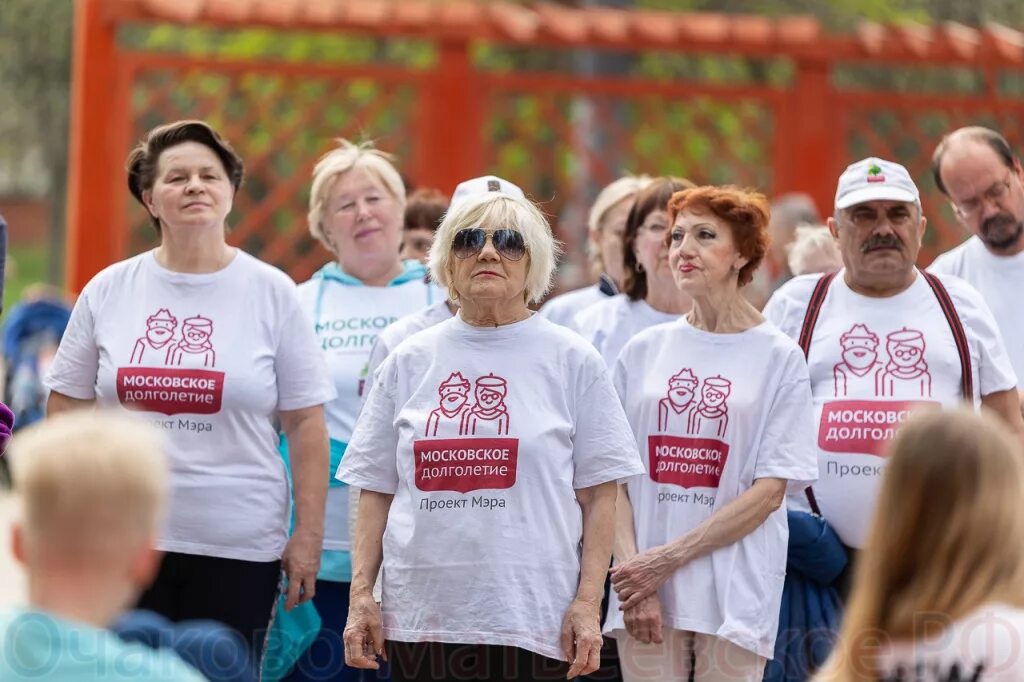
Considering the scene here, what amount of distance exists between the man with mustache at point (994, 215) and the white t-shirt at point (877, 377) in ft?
1.76

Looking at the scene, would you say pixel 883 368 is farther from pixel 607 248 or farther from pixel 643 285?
pixel 607 248

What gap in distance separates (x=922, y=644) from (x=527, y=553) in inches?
52.6

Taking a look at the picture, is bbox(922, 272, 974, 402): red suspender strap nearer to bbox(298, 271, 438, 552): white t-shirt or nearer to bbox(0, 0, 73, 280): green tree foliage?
bbox(298, 271, 438, 552): white t-shirt

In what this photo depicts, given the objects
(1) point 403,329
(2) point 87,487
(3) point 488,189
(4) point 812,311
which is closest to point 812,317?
(4) point 812,311

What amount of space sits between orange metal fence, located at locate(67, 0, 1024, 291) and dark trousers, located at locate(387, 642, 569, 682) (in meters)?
5.73

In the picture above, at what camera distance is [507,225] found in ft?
12.0

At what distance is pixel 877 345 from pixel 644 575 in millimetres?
957

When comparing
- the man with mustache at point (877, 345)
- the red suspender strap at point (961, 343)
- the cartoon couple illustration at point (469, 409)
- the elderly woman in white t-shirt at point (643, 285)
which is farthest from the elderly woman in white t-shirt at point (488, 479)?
the red suspender strap at point (961, 343)

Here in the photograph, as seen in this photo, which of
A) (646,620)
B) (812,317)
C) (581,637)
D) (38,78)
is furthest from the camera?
(38,78)

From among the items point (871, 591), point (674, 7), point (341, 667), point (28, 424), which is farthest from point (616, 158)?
point (871, 591)

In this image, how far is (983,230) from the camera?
476cm

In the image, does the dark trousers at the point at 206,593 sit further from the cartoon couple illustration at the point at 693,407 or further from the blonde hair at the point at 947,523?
the blonde hair at the point at 947,523

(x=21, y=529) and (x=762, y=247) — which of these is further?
(x=762, y=247)

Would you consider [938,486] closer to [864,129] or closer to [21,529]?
[21,529]
